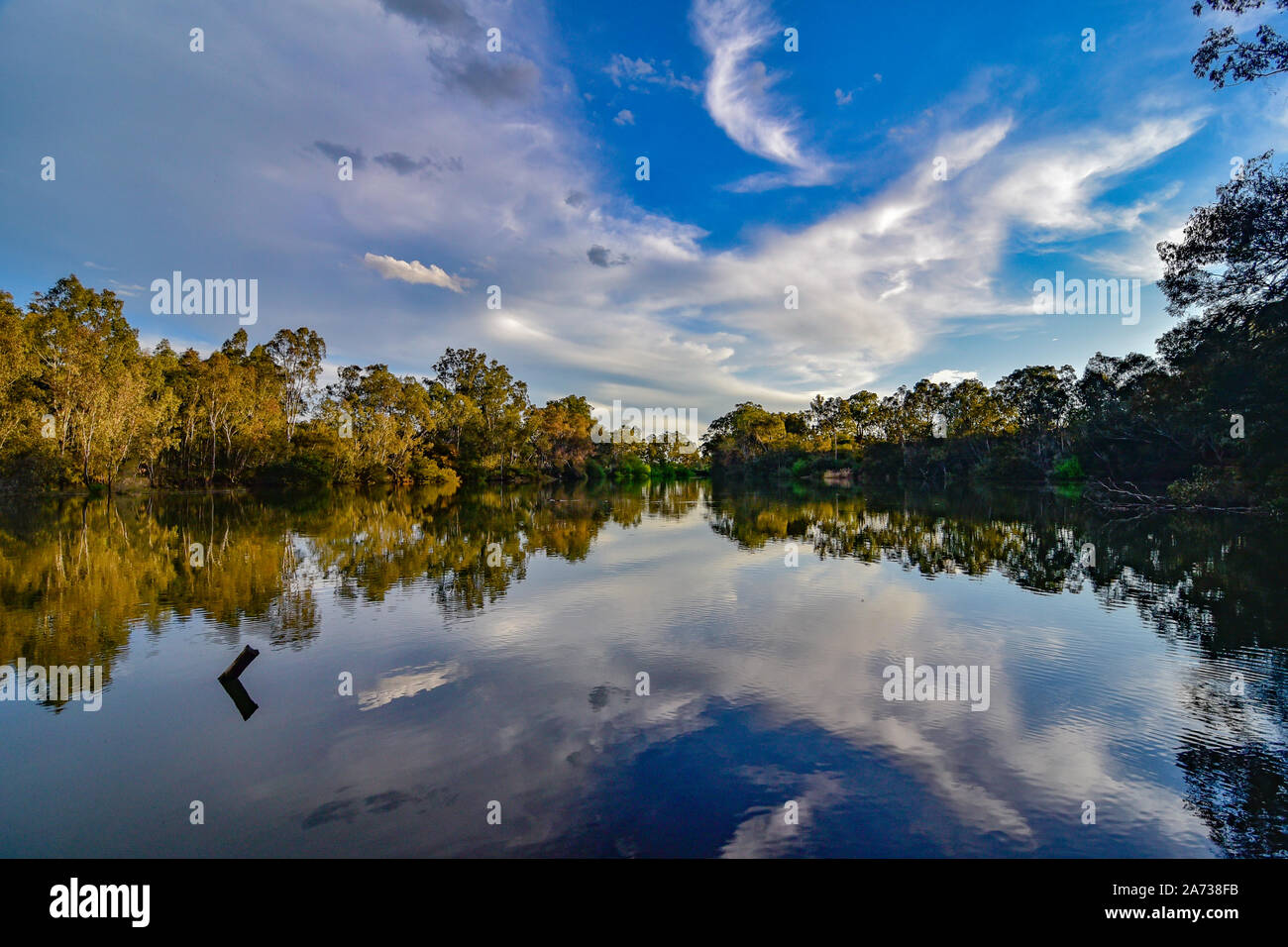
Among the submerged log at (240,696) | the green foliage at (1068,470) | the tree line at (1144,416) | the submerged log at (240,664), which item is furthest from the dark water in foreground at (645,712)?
the green foliage at (1068,470)

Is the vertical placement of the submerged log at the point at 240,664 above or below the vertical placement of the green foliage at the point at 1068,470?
below

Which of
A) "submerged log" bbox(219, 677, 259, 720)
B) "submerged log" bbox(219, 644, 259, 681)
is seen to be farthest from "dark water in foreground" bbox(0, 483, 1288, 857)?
"submerged log" bbox(219, 644, 259, 681)

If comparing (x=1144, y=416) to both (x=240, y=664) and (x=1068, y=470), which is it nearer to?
(x=1068, y=470)

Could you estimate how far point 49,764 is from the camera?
571cm

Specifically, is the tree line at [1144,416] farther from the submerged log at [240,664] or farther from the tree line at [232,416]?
the tree line at [232,416]

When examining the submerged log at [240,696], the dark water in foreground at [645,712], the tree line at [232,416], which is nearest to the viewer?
the dark water in foreground at [645,712]

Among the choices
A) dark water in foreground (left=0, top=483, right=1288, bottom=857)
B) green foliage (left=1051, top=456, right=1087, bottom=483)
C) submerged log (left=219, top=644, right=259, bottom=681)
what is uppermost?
green foliage (left=1051, top=456, right=1087, bottom=483)

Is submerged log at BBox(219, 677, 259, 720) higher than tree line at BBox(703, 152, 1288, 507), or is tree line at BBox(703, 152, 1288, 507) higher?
tree line at BBox(703, 152, 1288, 507)

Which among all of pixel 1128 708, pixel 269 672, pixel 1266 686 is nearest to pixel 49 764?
pixel 269 672

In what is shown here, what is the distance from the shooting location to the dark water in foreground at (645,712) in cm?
471

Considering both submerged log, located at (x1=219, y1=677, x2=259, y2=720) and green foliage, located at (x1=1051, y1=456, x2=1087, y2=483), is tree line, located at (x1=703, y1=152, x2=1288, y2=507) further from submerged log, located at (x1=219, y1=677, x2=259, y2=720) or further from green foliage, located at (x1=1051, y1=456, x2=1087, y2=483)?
submerged log, located at (x1=219, y1=677, x2=259, y2=720)

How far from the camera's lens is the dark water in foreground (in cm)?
471

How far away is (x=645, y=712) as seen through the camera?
6.93 m

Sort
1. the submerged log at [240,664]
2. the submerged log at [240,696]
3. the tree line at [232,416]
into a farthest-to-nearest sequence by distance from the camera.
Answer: the tree line at [232,416]
the submerged log at [240,664]
the submerged log at [240,696]
